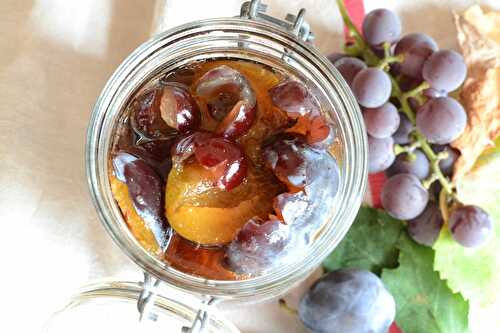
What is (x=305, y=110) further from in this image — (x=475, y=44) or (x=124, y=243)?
(x=475, y=44)

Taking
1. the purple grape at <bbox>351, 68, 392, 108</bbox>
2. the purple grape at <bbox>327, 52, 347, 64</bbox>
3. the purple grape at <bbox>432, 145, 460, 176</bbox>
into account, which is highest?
the purple grape at <bbox>327, 52, 347, 64</bbox>

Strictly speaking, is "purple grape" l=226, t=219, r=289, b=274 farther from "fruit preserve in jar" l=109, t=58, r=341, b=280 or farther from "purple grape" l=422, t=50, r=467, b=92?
"purple grape" l=422, t=50, r=467, b=92

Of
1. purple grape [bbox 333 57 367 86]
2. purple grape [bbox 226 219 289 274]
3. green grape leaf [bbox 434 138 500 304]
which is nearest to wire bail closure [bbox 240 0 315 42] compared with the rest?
purple grape [bbox 333 57 367 86]

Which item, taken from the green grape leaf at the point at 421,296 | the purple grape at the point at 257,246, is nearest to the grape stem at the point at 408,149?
the green grape leaf at the point at 421,296

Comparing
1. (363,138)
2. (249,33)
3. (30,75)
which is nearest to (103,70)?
(30,75)

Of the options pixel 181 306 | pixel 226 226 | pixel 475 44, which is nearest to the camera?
pixel 226 226

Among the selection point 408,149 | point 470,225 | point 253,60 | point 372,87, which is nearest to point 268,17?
point 253,60
